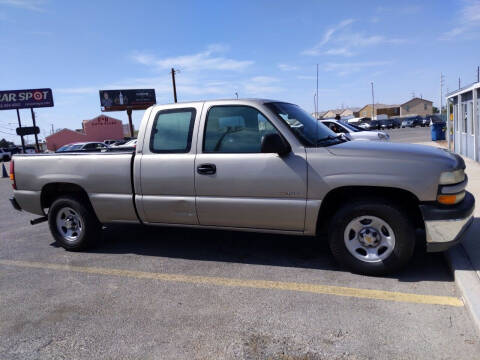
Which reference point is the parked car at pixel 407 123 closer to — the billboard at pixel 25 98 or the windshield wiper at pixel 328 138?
the billboard at pixel 25 98

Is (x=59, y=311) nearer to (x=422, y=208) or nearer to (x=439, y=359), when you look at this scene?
(x=439, y=359)

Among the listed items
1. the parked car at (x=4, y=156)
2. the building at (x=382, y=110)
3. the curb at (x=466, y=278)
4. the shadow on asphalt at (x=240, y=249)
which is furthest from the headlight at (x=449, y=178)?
the building at (x=382, y=110)

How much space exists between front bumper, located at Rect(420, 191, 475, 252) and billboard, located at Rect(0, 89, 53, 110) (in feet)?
131

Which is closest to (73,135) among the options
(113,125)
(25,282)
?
(113,125)

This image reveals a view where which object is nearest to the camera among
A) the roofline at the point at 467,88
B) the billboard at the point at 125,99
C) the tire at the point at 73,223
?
the tire at the point at 73,223

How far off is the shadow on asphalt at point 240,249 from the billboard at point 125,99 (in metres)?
56.9

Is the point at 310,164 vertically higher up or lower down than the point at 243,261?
higher up

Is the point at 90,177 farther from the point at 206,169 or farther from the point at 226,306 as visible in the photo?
the point at 226,306

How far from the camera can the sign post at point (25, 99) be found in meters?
37.1

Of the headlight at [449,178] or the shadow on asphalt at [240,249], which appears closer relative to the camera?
the headlight at [449,178]

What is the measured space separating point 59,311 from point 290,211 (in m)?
2.47

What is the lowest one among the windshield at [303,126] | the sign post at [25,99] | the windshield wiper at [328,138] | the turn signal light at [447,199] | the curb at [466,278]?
the curb at [466,278]

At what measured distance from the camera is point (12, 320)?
3.63m

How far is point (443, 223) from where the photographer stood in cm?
375
